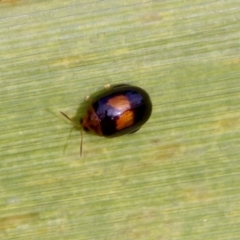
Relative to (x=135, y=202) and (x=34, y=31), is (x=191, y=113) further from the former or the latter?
(x=34, y=31)

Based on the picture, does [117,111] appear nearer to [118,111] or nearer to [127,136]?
[118,111]

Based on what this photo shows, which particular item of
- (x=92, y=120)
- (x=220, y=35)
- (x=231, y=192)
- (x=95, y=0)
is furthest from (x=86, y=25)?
(x=231, y=192)

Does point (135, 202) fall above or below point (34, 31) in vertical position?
below

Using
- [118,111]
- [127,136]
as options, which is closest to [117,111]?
[118,111]
